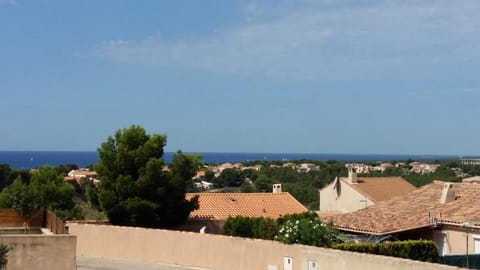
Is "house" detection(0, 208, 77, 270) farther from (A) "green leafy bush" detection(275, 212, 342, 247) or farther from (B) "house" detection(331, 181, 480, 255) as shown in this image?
(B) "house" detection(331, 181, 480, 255)

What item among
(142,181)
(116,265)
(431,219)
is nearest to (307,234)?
(431,219)

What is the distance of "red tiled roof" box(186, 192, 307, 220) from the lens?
124 feet

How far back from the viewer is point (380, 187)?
45031 mm

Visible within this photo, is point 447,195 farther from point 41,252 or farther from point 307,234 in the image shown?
point 41,252

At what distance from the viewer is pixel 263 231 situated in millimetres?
29359

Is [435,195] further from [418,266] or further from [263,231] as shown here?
[418,266]

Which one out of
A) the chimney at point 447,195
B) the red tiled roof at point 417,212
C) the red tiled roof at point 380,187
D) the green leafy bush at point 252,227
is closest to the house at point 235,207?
the green leafy bush at point 252,227

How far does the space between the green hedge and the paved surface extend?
6.71 meters

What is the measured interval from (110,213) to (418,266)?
722 inches

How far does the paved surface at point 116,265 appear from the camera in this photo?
86.3ft

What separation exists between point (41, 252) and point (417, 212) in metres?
16.7

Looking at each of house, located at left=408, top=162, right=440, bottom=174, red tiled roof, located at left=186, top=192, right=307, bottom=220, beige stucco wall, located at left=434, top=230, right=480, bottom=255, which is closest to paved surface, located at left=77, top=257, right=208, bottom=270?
red tiled roof, located at left=186, top=192, right=307, bottom=220

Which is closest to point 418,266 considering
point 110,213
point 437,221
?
point 437,221

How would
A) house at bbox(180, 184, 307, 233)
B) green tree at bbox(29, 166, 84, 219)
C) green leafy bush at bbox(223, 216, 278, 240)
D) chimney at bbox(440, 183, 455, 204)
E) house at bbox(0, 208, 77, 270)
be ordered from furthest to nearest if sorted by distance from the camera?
house at bbox(180, 184, 307, 233), green tree at bbox(29, 166, 84, 219), chimney at bbox(440, 183, 455, 204), green leafy bush at bbox(223, 216, 278, 240), house at bbox(0, 208, 77, 270)
